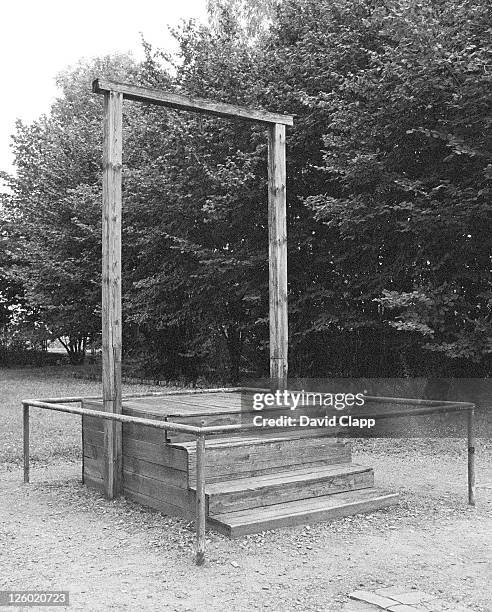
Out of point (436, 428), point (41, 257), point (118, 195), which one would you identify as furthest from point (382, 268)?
point (41, 257)

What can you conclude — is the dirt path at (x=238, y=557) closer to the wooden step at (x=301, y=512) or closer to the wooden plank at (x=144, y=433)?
the wooden step at (x=301, y=512)

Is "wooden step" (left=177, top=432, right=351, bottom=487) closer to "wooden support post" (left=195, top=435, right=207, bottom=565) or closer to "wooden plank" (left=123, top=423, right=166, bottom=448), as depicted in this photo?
"wooden plank" (left=123, top=423, right=166, bottom=448)

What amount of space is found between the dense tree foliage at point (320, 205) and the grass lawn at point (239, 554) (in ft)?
16.3

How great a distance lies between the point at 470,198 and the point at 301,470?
577cm

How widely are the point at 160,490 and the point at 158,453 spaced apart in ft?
0.90

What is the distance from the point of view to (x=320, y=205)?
481 inches

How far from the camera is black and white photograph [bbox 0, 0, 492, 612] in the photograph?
4.72m

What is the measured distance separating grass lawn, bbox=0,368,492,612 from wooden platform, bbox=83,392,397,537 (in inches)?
4.6

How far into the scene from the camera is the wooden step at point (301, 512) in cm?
507

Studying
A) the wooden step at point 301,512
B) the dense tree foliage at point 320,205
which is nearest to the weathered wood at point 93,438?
the wooden step at point 301,512

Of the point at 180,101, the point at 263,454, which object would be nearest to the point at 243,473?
the point at 263,454

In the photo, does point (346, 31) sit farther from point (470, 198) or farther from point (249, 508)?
point (249, 508)

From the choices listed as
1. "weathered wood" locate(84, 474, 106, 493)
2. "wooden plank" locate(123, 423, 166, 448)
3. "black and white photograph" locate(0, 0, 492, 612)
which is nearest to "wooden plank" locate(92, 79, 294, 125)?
"black and white photograph" locate(0, 0, 492, 612)

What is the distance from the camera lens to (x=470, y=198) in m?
10.4
